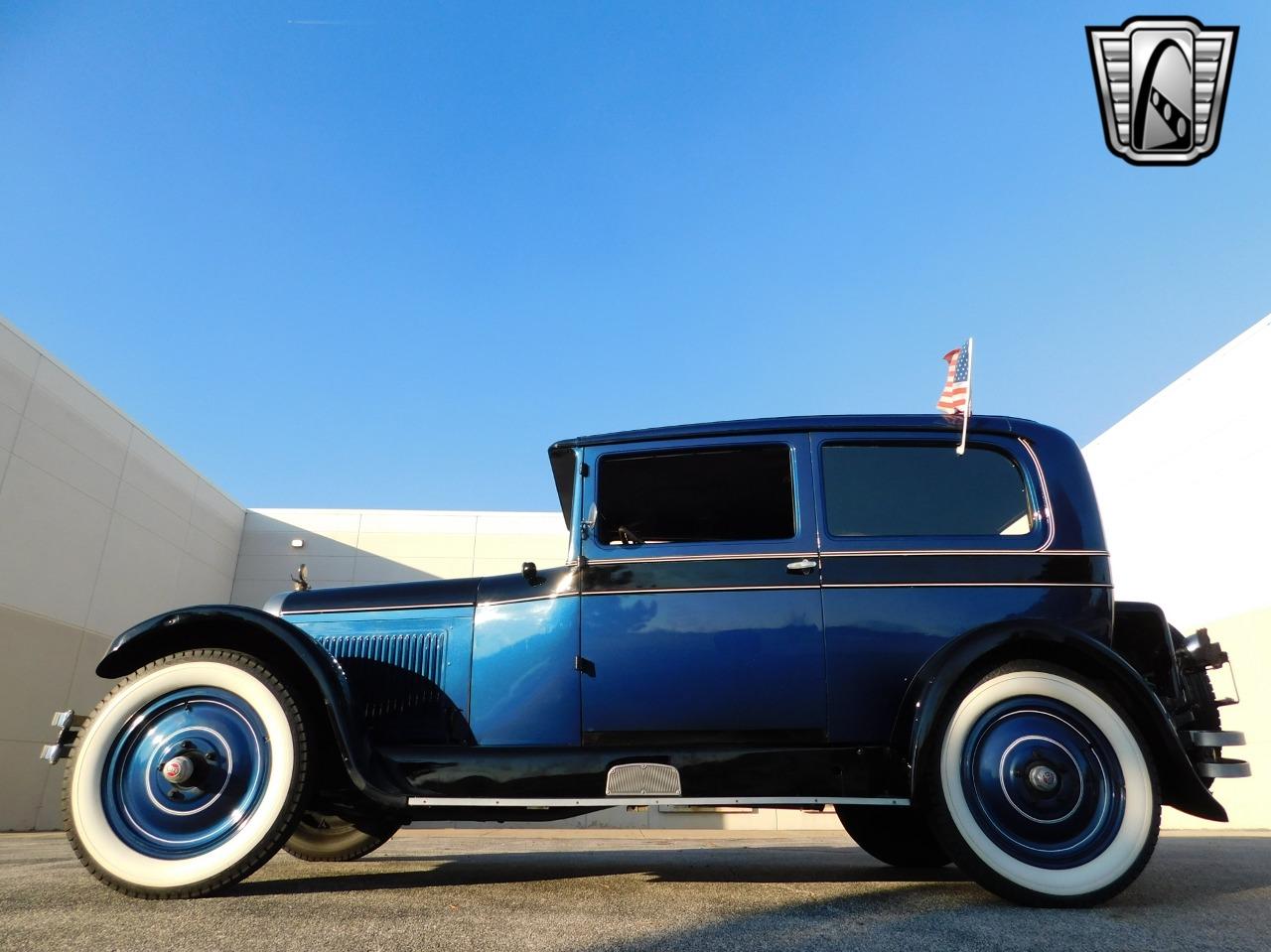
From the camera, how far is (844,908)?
266 cm

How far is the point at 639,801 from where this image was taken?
3008 millimetres

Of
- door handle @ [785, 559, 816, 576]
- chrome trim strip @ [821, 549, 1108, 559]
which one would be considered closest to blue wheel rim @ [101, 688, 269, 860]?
door handle @ [785, 559, 816, 576]

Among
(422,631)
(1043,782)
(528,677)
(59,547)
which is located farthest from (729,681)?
(59,547)

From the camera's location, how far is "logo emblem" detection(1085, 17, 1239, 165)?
5.11 m

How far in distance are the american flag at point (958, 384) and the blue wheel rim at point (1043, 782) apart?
4.36 feet

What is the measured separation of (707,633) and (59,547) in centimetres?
1426

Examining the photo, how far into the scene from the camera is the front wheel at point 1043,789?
110 inches

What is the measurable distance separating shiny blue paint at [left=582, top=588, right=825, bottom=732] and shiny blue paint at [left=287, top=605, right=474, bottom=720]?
1.89 ft

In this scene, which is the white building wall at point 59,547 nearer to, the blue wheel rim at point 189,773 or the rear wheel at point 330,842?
the rear wheel at point 330,842

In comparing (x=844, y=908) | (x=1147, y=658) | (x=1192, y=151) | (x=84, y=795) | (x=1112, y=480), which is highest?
(x=1112, y=480)

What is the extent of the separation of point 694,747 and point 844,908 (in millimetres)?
Answer: 756

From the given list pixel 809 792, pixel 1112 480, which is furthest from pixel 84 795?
pixel 1112 480

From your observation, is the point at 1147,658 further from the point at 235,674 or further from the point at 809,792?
A: the point at 235,674

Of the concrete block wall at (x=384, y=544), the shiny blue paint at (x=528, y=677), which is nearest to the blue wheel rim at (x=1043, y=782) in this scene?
→ the shiny blue paint at (x=528, y=677)
